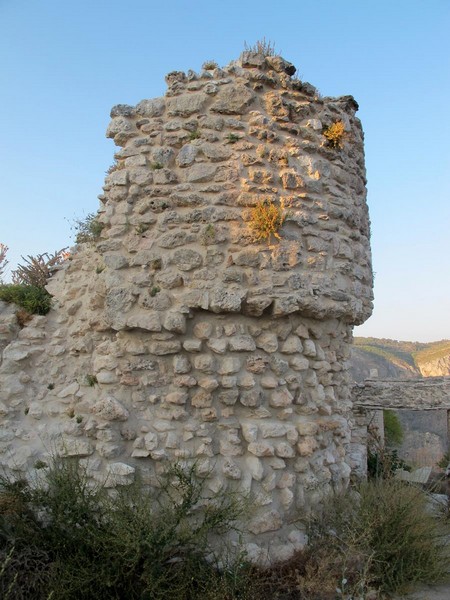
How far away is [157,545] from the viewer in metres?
3.52

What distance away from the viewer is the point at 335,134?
516 cm

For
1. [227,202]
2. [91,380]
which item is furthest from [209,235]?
[91,380]

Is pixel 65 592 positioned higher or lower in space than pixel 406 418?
higher

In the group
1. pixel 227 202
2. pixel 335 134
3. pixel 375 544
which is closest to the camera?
pixel 375 544

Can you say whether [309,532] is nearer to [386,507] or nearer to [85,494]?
[386,507]

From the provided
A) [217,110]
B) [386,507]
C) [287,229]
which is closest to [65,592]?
[386,507]

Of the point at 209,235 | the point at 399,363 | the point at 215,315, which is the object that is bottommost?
the point at 399,363

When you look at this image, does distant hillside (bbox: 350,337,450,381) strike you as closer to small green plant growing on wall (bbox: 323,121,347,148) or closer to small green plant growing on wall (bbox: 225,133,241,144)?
small green plant growing on wall (bbox: 323,121,347,148)

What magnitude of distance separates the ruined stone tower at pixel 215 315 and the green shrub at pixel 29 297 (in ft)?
0.85

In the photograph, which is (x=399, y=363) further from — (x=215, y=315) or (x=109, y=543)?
(x=109, y=543)

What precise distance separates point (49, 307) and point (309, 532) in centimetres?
345

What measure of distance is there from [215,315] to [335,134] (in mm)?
2266

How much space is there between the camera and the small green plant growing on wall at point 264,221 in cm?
455

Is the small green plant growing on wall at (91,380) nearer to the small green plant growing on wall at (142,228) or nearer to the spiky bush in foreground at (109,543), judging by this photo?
the spiky bush in foreground at (109,543)
